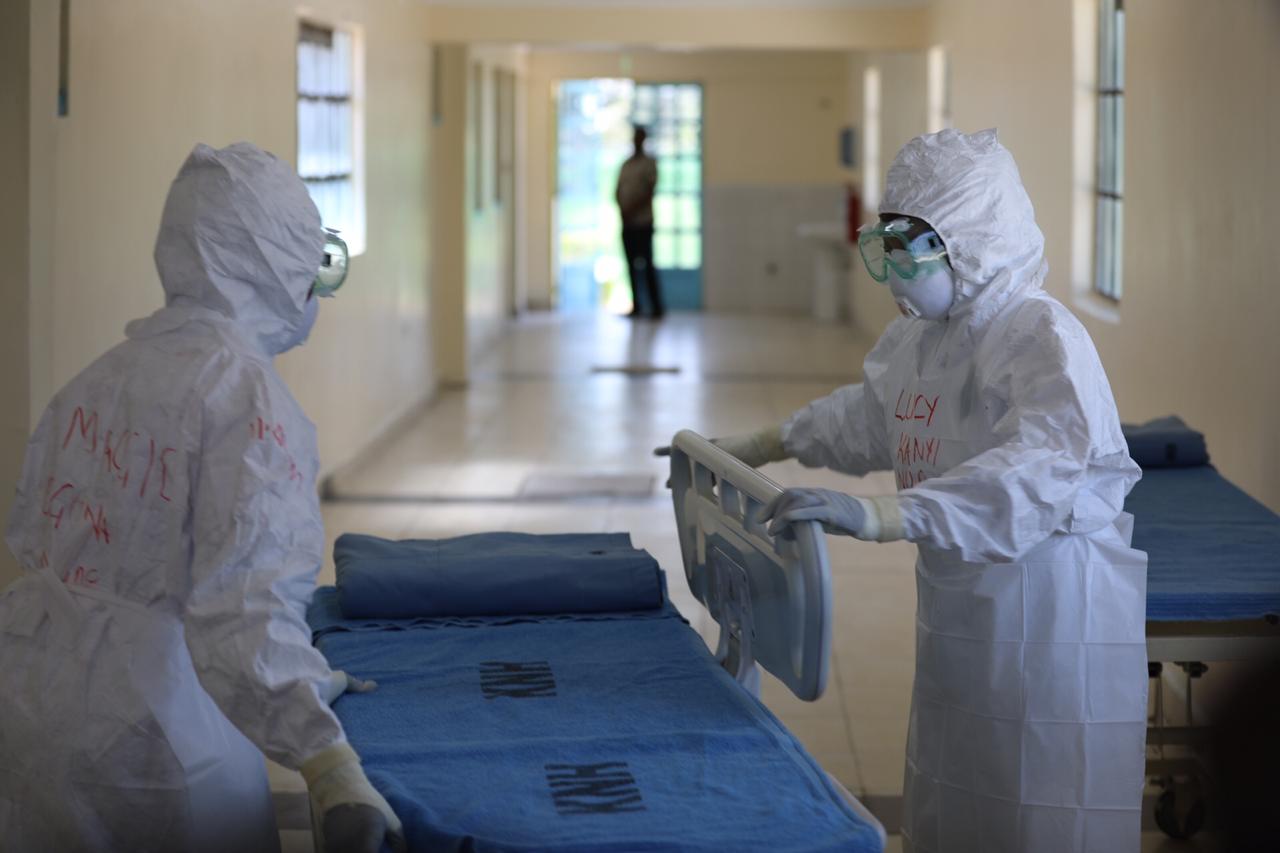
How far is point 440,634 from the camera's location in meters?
2.63

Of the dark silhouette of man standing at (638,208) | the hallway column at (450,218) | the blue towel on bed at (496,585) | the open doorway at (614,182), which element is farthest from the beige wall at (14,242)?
the open doorway at (614,182)

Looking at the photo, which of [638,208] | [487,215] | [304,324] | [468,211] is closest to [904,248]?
[304,324]

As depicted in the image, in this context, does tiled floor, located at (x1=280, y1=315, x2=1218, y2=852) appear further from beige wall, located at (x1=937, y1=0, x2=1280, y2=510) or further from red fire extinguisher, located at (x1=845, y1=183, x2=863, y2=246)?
beige wall, located at (x1=937, y1=0, x2=1280, y2=510)

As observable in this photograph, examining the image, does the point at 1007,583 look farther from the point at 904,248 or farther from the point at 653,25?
the point at 653,25

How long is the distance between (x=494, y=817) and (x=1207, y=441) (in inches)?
110

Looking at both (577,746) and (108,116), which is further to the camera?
(108,116)

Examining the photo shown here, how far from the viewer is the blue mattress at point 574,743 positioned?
1.85 meters

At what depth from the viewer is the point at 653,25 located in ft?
27.6

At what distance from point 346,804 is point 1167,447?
7.88ft

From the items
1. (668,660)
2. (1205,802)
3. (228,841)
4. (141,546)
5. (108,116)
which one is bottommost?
(1205,802)

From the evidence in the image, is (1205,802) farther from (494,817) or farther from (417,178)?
(417,178)

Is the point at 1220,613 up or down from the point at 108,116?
down

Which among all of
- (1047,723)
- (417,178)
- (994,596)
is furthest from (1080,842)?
(417,178)

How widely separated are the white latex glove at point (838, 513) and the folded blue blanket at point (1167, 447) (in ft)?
5.07
